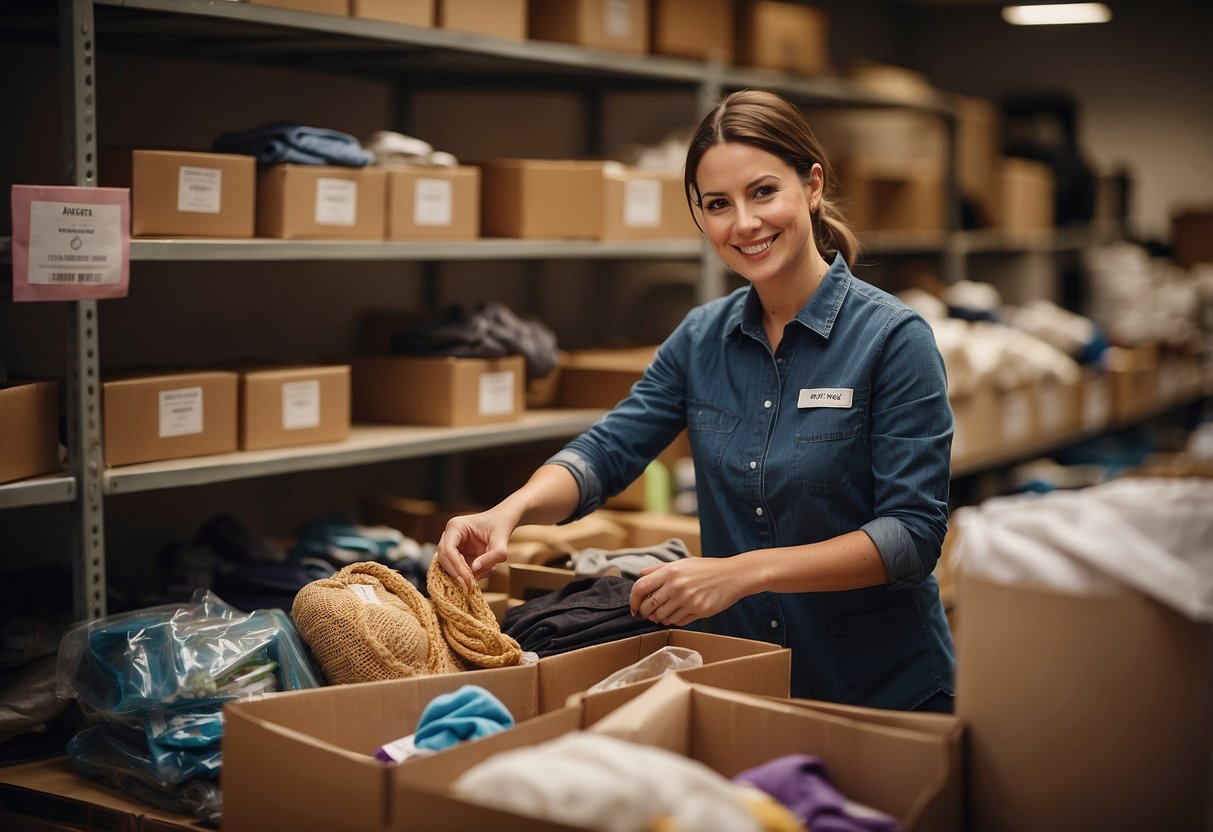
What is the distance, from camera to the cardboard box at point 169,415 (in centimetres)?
235

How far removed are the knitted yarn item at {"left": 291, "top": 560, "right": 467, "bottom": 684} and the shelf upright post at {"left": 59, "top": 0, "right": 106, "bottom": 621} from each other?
0.63m

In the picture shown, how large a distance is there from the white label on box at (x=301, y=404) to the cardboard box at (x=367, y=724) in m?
1.14

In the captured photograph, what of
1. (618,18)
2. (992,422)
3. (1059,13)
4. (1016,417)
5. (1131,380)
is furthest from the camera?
(1059,13)

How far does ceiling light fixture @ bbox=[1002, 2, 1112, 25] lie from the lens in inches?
229

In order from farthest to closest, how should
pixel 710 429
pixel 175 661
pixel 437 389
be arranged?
pixel 437 389 → pixel 710 429 → pixel 175 661

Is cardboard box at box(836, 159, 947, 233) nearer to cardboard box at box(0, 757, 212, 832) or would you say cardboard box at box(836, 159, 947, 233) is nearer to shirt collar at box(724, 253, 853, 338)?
shirt collar at box(724, 253, 853, 338)

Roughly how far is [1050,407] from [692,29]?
7.58 ft

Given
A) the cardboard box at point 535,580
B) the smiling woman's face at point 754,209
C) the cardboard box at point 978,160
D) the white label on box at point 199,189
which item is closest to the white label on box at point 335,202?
the white label on box at point 199,189

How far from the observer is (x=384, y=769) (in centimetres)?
129

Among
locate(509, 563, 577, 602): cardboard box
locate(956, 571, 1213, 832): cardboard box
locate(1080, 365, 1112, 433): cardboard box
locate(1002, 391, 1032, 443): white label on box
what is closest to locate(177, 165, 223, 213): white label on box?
locate(509, 563, 577, 602): cardboard box

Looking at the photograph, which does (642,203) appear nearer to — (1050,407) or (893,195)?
(893,195)

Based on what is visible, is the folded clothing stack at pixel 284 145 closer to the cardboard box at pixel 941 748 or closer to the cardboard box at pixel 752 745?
the cardboard box at pixel 752 745

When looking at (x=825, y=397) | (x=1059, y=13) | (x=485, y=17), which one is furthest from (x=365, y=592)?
(x=1059, y=13)

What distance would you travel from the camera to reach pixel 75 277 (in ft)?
7.27
